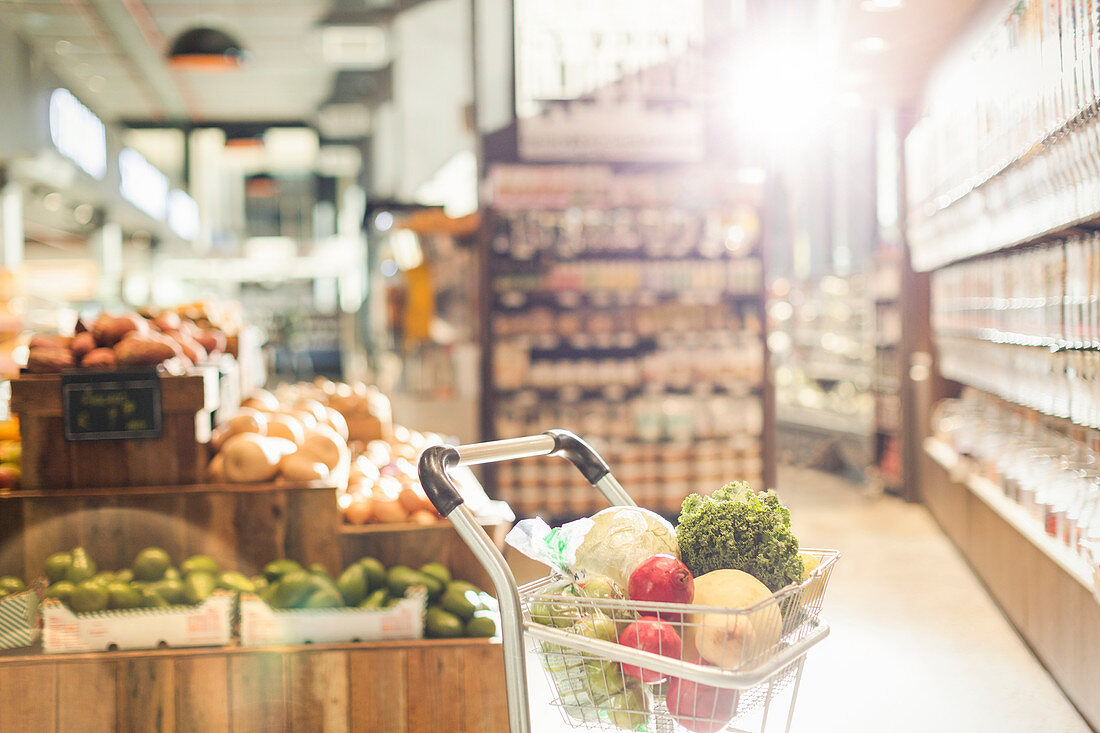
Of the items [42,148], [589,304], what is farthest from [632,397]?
[42,148]

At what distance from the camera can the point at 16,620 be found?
259 centimetres

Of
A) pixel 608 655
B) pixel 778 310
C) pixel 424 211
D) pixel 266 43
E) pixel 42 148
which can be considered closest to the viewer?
pixel 608 655

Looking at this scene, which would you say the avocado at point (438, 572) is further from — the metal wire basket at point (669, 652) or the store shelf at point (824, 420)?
the store shelf at point (824, 420)

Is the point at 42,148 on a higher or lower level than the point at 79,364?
higher

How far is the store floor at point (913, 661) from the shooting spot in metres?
3.16

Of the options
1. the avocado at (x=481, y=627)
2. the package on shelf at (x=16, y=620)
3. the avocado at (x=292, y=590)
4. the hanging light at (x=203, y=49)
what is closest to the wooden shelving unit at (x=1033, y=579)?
the avocado at (x=481, y=627)

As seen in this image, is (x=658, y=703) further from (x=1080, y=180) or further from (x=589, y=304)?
(x=589, y=304)

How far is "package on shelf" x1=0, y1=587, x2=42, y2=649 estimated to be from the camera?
258 cm

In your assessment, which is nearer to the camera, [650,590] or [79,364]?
[650,590]

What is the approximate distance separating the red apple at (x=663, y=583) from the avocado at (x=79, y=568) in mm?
1888

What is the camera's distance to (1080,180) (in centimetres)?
315

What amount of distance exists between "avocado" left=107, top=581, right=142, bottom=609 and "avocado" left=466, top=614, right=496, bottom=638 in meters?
0.92

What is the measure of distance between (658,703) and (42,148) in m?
11.2

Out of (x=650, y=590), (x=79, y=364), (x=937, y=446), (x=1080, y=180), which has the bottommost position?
(x=937, y=446)
